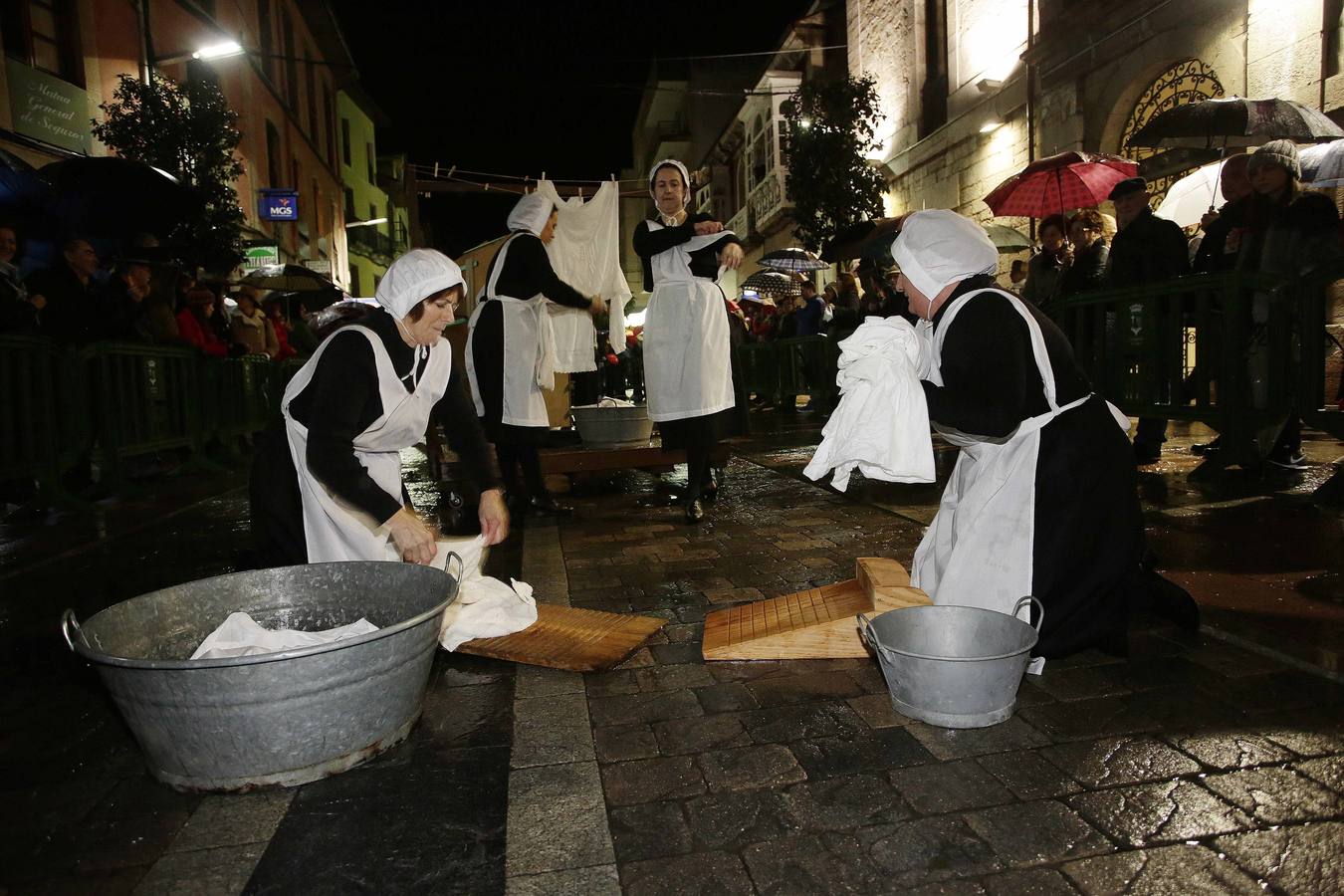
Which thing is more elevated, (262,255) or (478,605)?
(262,255)

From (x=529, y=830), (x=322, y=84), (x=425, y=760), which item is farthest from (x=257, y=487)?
(x=322, y=84)

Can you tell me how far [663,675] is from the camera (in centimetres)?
293

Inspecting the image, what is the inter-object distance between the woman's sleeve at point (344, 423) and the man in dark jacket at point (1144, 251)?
622 centimetres

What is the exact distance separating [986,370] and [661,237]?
3.36 meters

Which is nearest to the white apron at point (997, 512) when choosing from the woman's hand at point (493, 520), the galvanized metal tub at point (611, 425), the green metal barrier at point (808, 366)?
the woman's hand at point (493, 520)

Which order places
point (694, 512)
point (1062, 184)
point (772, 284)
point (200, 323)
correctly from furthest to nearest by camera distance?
point (772, 284) < point (200, 323) < point (1062, 184) < point (694, 512)

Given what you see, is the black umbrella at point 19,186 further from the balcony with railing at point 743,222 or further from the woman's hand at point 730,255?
the balcony with railing at point 743,222

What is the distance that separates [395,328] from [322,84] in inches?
1370

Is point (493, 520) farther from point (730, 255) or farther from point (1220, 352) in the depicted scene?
point (1220, 352)

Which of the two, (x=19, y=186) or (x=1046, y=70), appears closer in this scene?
(x=19, y=186)

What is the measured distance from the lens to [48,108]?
43.4ft

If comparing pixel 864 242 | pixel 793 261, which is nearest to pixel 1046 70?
pixel 864 242

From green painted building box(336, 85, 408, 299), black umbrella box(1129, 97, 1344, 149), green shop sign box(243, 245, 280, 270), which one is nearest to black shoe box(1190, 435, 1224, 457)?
black umbrella box(1129, 97, 1344, 149)

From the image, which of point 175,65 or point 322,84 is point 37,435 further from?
point 322,84
